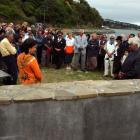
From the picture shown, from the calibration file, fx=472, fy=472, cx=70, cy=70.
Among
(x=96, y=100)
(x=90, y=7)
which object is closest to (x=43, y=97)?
(x=96, y=100)

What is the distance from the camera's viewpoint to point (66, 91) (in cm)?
409

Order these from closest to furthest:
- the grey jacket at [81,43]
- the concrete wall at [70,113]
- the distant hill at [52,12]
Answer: the concrete wall at [70,113], the grey jacket at [81,43], the distant hill at [52,12]

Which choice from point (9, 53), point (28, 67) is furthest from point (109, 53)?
point (28, 67)

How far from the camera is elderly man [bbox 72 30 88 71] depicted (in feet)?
61.5

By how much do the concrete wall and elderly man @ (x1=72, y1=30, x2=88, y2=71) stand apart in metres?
14.5

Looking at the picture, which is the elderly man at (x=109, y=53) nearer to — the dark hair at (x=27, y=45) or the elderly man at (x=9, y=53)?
the elderly man at (x=9, y=53)

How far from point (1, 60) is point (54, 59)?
269 inches

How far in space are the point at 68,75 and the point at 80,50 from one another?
180cm

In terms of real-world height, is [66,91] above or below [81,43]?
above

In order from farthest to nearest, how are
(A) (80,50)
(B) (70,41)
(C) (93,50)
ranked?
(B) (70,41)
(A) (80,50)
(C) (93,50)

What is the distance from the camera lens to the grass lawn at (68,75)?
53.9 ft

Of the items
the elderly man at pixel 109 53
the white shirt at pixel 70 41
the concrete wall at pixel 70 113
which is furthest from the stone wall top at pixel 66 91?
the white shirt at pixel 70 41

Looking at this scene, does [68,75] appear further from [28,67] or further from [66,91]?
[66,91]

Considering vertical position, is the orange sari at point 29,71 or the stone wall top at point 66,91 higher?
the stone wall top at point 66,91
